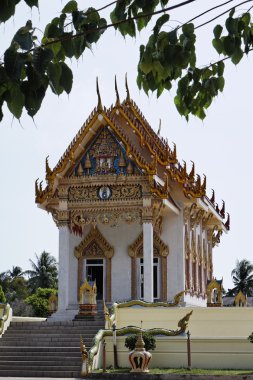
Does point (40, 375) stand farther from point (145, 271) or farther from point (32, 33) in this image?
point (32, 33)

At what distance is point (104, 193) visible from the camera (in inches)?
856

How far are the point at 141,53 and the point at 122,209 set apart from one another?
57.0 feet

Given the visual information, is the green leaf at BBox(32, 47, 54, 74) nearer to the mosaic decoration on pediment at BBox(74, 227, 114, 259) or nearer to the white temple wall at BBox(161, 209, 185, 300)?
the white temple wall at BBox(161, 209, 185, 300)

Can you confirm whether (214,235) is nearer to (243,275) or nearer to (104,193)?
(104,193)

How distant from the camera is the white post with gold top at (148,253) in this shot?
2062 cm

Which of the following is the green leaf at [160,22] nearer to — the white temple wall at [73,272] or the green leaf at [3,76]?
the green leaf at [3,76]

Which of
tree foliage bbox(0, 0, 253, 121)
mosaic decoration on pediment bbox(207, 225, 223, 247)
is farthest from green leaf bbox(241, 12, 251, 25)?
mosaic decoration on pediment bbox(207, 225, 223, 247)

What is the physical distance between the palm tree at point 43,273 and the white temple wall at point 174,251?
98.6 ft

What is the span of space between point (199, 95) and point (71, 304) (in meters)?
18.2

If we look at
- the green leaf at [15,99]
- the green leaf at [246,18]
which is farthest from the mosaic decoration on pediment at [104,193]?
the green leaf at [15,99]

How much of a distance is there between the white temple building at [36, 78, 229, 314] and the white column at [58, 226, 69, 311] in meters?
0.03

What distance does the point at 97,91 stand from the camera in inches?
863

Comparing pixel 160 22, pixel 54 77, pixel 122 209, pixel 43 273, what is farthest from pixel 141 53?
pixel 43 273

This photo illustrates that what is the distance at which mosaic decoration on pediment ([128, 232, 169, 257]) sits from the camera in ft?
74.9
